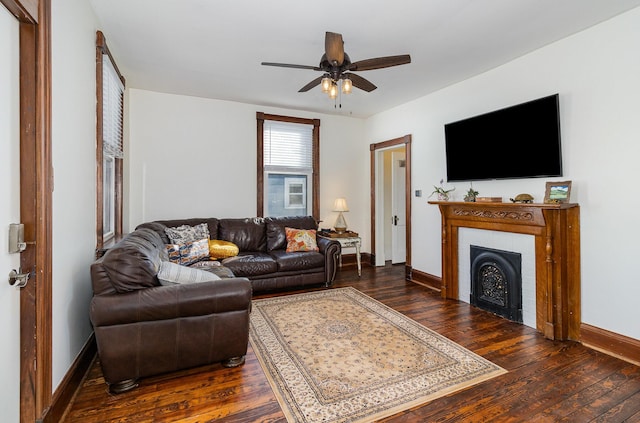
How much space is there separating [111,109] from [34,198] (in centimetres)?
210

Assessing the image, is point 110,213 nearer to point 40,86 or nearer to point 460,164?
point 40,86

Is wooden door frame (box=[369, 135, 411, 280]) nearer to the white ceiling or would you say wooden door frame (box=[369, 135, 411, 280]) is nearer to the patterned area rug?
the white ceiling

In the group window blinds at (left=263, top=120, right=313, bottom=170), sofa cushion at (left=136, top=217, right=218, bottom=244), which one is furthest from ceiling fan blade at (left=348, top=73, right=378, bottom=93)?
sofa cushion at (left=136, top=217, right=218, bottom=244)

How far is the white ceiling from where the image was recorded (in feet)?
8.02

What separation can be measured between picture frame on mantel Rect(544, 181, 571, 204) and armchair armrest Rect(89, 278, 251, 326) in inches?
112

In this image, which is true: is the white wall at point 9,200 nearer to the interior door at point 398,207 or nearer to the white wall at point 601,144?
the white wall at point 601,144

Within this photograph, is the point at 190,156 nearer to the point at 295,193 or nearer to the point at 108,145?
the point at 108,145

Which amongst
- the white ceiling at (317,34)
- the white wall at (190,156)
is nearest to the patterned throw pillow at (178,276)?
the white ceiling at (317,34)

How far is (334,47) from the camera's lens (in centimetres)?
237

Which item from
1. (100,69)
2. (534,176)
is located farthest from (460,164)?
(100,69)

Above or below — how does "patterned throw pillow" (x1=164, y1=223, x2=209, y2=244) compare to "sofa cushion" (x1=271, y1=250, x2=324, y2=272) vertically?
above

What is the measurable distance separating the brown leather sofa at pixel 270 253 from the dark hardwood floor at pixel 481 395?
1556mm

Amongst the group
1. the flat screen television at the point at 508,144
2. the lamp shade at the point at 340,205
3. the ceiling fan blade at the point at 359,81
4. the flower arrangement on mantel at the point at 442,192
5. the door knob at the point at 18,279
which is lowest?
the door knob at the point at 18,279

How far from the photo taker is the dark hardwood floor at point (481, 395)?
71.3 inches
